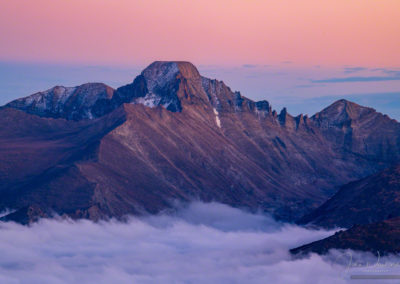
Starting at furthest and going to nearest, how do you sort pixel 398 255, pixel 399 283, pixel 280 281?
1. pixel 280 281
2. pixel 398 255
3. pixel 399 283

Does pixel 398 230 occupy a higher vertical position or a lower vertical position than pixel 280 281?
higher

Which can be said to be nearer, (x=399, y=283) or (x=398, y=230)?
(x=399, y=283)

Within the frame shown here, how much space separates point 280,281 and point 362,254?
778 inches

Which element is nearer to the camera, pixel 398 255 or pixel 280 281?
pixel 398 255

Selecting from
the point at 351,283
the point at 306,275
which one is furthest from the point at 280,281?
the point at 351,283

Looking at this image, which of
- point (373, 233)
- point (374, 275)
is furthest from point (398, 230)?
point (374, 275)

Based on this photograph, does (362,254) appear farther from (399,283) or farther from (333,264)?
(399,283)

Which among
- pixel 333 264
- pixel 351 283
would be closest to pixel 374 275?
pixel 351 283

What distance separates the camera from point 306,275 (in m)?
194

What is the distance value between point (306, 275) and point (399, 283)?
2746 cm

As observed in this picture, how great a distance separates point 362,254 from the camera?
636ft

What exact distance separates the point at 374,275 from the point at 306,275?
794 inches

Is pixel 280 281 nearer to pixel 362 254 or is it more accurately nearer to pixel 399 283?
pixel 362 254

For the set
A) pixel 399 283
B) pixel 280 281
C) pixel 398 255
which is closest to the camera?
pixel 399 283
